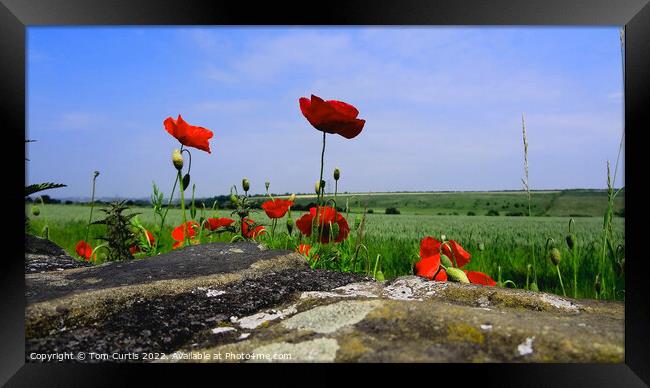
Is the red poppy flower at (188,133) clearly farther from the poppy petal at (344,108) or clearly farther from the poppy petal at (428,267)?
the poppy petal at (428,267)

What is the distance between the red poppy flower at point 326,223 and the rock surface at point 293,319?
0.45m

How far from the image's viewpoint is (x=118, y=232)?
8.30 feet

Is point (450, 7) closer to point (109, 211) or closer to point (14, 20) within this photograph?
point (14, 20)

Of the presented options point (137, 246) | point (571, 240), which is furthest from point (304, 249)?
point (571, 240)

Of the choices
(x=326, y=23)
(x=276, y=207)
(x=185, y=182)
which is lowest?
(x=276, y=207)

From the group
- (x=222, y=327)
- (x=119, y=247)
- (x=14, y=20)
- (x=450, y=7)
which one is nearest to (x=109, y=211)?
(x=119, y=247)

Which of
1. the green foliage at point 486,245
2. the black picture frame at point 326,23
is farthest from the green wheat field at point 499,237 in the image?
the black picture frame at point 326,23

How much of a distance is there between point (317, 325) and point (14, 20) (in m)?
1.50

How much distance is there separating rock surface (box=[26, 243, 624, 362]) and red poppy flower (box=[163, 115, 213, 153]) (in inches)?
21.0

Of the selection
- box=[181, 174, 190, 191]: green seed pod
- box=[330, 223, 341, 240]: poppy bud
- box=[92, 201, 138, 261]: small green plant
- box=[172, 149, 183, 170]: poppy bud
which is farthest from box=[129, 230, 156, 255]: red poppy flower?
box=[330, 223, 341, 240]: poppy bud

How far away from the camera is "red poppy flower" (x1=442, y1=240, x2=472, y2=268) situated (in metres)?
2.32

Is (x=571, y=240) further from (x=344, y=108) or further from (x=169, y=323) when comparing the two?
(x=169, y=323)

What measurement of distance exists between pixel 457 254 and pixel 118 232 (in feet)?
5.34

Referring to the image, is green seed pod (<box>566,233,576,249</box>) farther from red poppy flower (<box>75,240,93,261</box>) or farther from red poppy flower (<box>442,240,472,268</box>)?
red poppy flower (<box>75,240,93,261</box>)
